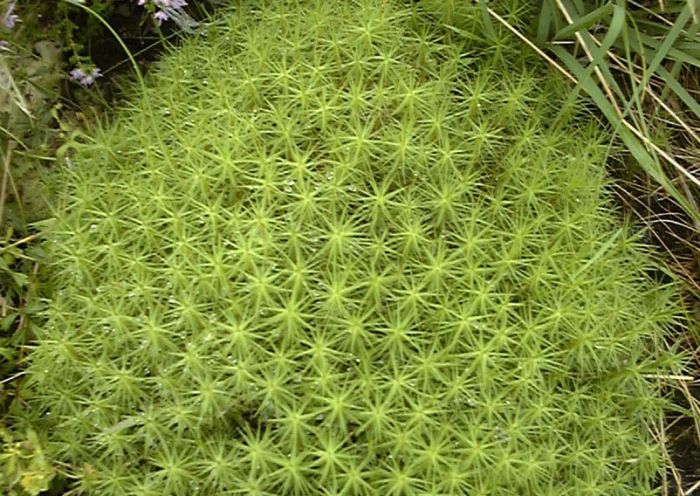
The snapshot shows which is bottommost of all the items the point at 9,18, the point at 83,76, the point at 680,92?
the point at 680,92

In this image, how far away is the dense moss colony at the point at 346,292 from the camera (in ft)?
5.04

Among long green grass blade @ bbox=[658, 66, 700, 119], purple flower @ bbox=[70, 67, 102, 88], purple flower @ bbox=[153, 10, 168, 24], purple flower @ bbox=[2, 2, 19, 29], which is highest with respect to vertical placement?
purple flower @ bbox=[2, 2, 19, 29]

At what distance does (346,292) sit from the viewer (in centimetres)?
156

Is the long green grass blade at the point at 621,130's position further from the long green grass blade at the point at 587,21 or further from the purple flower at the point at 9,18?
the purple flower at the point at 9,18

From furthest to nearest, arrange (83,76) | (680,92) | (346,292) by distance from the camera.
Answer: (83,76), (680,92), (346,292)

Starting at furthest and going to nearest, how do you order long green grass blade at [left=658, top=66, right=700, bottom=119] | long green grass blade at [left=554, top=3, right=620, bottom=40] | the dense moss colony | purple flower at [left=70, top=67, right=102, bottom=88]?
purple flower at [left=70, top=67, right=102, bottom=88], long green grass blade at [left=658, top=66, right=700, bottom=119], long green grass blade at [left=554, top=3, right=620, bottom=40], the dense moss colony

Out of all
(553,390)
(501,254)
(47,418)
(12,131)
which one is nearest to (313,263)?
(501,254)

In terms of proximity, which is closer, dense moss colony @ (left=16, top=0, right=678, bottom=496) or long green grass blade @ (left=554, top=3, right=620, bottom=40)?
dense moss colony @ (left=16, top=0, right=678, bottom=496)

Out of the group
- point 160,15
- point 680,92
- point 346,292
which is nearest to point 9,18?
point 160,15

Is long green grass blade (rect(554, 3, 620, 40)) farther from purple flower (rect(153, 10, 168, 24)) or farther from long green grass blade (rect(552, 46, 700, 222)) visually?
purple flower (rect(153, 10, 168, 24))

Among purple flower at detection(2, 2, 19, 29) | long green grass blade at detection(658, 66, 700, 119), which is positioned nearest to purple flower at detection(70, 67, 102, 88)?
purple flower at detection(2, 2, 19, 29)

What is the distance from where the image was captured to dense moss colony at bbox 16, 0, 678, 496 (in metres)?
1.54

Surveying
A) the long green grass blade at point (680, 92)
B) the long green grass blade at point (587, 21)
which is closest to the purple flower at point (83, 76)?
the long green grass blade at point (587, 21)

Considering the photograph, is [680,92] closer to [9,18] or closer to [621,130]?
[621,130]
